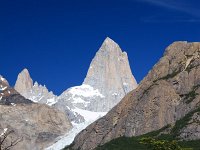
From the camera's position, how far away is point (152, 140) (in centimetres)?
4891

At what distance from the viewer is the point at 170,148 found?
4806 cm

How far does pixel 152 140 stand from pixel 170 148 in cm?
189
